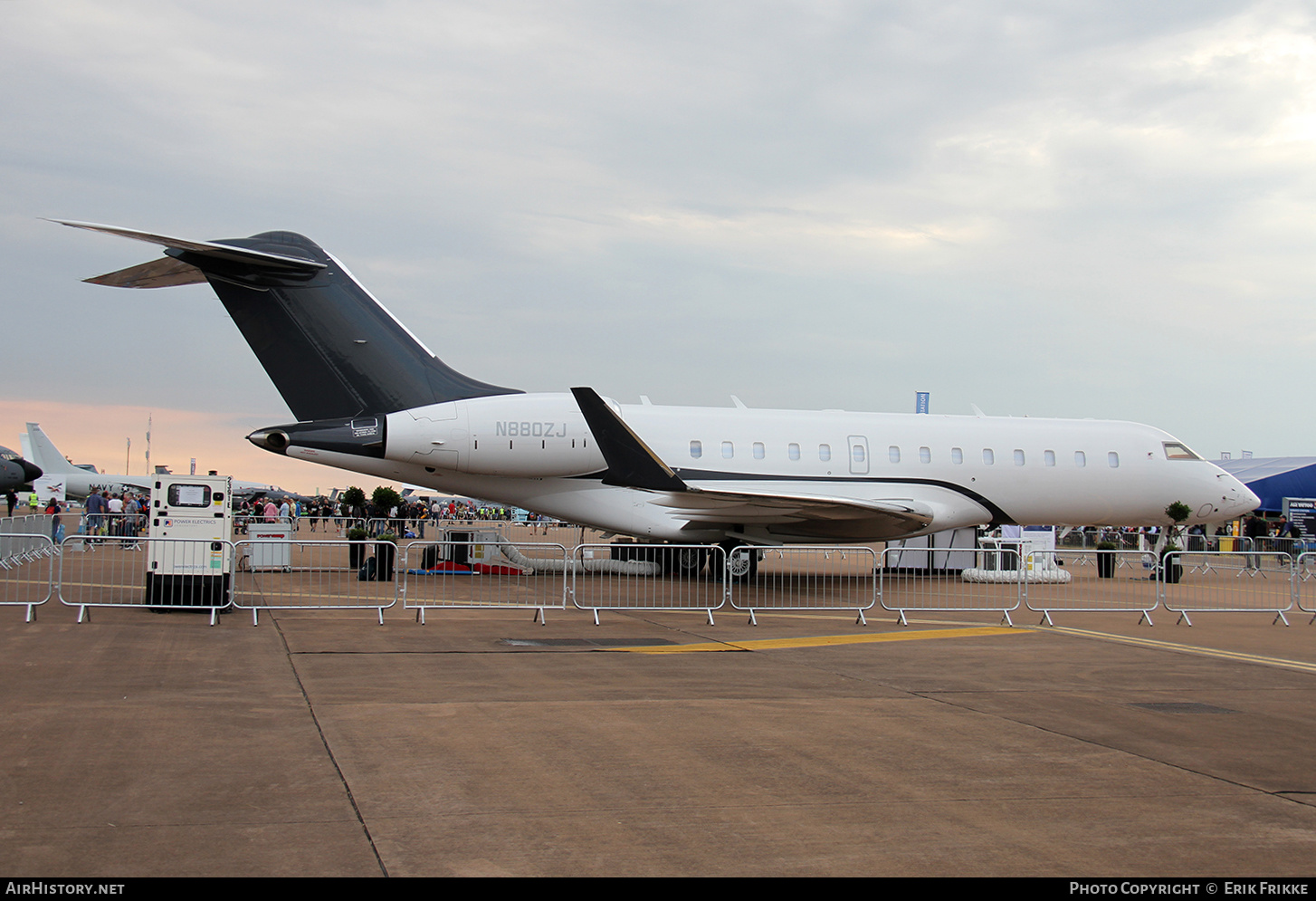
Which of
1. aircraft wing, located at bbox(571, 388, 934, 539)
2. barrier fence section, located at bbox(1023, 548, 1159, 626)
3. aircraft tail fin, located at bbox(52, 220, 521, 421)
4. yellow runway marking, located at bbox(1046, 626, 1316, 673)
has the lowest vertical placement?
yellow runway marking, located at bbox(1046, 626, 1316, 673)

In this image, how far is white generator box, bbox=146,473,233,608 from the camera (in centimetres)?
1234

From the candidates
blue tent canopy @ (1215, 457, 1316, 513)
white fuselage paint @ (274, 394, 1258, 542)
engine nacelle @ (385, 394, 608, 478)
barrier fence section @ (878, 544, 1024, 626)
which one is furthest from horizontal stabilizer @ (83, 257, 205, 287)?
blue tent canopy @ (1215, 457, 1316, 513)

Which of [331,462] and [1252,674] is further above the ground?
[331,462]

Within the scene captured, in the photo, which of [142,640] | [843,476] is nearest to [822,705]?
[142,640]

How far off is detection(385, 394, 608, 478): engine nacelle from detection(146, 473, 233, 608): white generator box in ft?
14.7

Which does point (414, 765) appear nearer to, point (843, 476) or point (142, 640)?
point (142, 640)

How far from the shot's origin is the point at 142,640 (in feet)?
32.7

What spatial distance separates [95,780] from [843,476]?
15277 millimetres

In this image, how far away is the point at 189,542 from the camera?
40.7 ft

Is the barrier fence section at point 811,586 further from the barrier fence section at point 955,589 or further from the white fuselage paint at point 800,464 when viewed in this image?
the white fuselage paint at point 800,464

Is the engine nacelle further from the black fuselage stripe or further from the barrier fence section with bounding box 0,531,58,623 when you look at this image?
the barrier fence section with bounding box 0,531,58,623

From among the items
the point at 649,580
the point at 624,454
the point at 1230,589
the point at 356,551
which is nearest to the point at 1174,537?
the point at 1230,589

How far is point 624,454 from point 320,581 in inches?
250

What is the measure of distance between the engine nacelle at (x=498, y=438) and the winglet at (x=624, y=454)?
228 cm
